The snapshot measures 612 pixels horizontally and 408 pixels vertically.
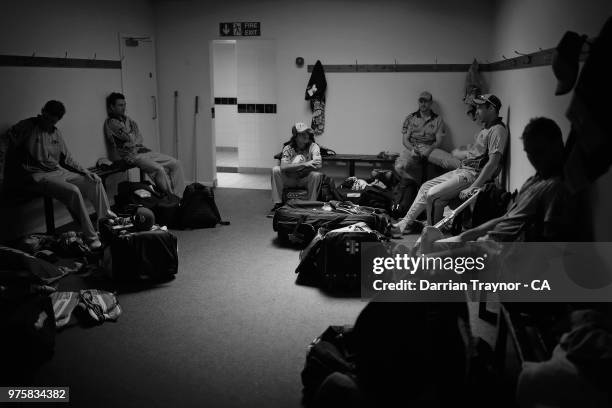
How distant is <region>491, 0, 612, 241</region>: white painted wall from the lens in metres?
2.52

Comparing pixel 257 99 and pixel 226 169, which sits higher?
pixel 257 99

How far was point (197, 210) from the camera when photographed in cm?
544

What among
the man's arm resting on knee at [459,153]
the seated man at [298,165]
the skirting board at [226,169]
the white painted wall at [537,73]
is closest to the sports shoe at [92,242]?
the seated man at [298,165]

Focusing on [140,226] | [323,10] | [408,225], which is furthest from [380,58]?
[140,226]

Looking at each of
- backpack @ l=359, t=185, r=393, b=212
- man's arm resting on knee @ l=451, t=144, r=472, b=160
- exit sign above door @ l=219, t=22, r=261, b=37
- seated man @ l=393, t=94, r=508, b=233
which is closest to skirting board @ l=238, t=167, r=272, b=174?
exit sign above door @ l=219, t=22, r=261, b=37

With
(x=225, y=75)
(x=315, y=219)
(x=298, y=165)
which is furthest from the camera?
(x=225, y=75)

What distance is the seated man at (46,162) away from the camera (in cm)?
472

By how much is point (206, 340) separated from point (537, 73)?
9.38ft

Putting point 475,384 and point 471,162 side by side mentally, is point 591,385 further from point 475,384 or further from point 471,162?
point 471,162

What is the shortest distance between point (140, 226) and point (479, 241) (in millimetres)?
2379

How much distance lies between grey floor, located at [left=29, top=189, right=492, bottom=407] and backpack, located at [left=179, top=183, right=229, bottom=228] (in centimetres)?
86

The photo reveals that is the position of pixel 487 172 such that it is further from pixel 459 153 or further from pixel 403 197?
pixel 459 153

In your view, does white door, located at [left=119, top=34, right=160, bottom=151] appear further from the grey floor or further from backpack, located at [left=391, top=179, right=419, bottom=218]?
backpack, located at [left=391, top=179, right=419, bottom=218]

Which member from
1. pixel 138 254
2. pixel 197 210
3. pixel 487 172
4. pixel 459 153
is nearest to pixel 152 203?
pixel 197 210
